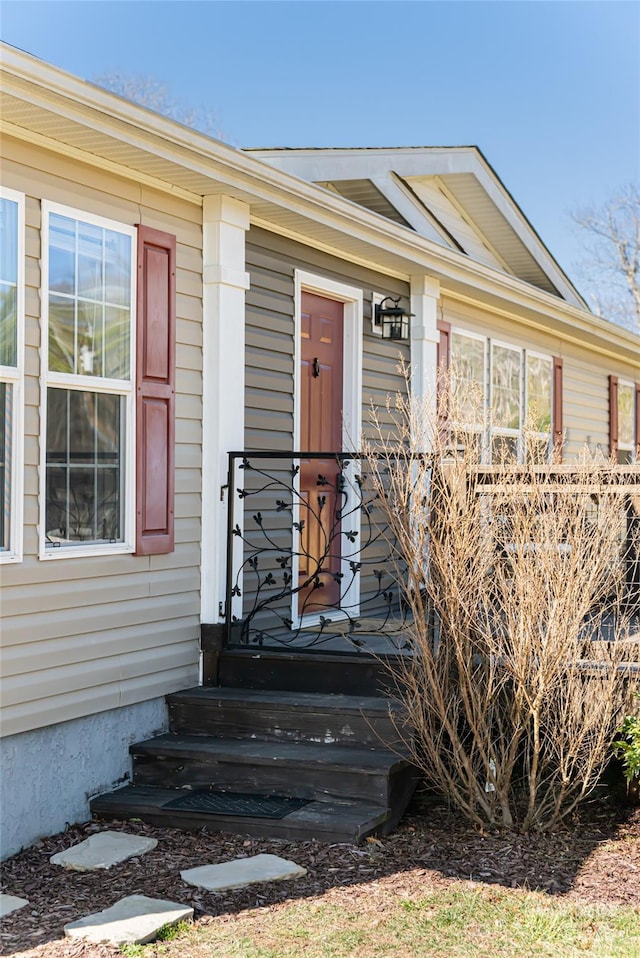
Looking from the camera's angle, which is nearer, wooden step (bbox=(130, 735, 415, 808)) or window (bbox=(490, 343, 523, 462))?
wooden step (bbox=(130, 735, 415, 808))

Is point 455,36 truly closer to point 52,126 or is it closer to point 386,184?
point 386,184

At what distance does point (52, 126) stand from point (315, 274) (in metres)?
2.41

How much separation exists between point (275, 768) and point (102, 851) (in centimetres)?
88

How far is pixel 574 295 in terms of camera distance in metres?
10.6

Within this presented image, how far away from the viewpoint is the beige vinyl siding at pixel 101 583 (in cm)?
450

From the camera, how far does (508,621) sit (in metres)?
4.63

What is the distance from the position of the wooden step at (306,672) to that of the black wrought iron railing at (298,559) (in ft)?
0.25

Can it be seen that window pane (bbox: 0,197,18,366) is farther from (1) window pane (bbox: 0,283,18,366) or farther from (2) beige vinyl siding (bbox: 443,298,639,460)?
(2) beige vinyl siding (bbox: 443,298,639,460)

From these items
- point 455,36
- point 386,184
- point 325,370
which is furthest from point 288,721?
point 455,36

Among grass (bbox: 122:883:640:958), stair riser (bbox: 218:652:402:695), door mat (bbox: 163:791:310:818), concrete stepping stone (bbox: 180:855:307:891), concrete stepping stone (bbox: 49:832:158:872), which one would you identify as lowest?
grass (bbox: 122:883:640:958)

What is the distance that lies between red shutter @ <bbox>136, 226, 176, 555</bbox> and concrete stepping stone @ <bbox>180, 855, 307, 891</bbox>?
166cm

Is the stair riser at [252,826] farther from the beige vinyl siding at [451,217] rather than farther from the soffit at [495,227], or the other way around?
the soffit at [495,227]

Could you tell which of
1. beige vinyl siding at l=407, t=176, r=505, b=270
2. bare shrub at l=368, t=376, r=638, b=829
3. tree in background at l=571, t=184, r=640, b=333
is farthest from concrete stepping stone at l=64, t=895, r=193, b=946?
tree in background at l=571, t=184, r=640, b=333

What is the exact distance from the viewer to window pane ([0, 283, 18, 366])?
4.40 m
